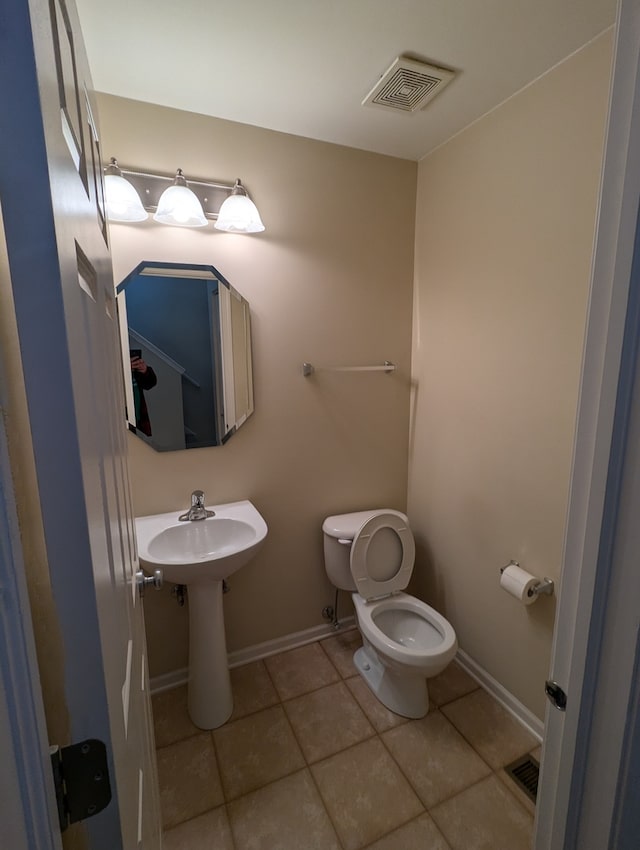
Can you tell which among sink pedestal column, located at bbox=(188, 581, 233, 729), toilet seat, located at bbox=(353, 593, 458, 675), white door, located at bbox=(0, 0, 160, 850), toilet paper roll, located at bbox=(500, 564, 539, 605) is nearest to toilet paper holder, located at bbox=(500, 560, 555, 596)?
toilet paper roll, located at bbox=(500, 564, 539, 605)

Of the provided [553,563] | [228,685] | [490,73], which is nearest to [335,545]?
[228,685]

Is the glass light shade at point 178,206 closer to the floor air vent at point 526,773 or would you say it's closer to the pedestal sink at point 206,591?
the pedestal sink at point 206,591

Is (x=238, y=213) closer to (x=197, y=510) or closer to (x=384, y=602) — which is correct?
(x=197, y=510)

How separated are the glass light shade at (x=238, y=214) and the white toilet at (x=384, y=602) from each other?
142 centimetres

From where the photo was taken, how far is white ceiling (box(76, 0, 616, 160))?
45.4 inches

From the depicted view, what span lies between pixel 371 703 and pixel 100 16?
2.66 metres

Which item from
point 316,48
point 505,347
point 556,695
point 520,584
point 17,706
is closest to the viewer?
point 17,706

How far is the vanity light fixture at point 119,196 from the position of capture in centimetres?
146

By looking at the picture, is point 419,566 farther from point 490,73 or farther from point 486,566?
point 490,73

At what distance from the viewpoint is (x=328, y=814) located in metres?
1.40

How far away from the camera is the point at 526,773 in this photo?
1.52 metres

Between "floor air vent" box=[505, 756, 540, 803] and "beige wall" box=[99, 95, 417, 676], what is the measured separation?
3.27 feet

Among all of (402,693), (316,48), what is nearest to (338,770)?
(402,693)

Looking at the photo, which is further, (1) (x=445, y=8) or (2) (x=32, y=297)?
(1) (x=445, y=8)
